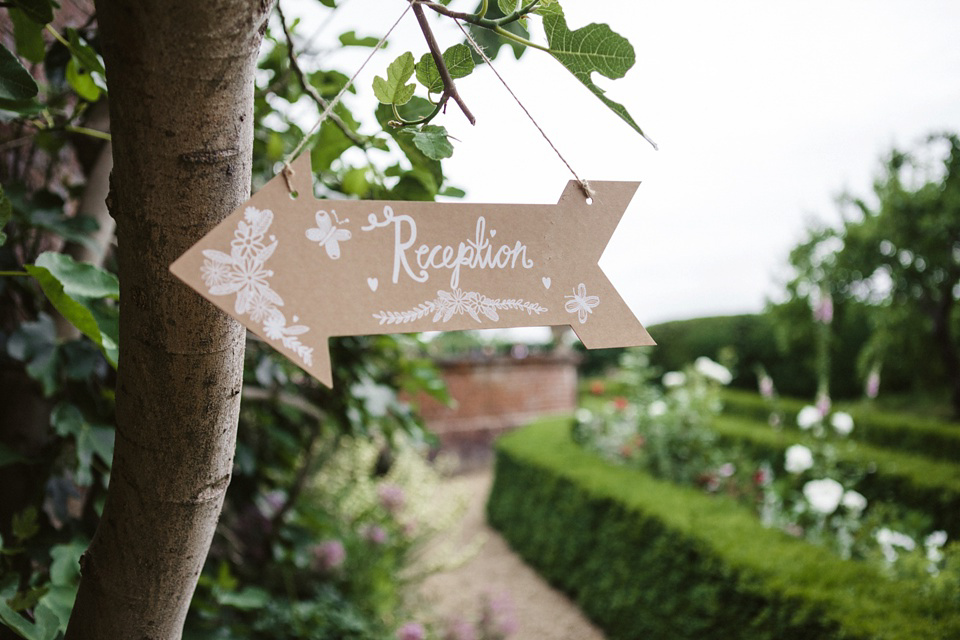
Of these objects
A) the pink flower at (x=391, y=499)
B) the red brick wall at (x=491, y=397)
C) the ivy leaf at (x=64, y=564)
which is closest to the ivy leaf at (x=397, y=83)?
the ivy leaf at (x=64, y=564)

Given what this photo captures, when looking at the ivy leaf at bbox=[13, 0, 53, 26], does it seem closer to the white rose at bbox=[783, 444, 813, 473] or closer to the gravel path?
the gravel path

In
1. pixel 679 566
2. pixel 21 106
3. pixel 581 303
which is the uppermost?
pixel 21 106

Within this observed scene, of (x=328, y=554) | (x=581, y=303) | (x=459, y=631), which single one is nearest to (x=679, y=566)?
(x=459, y=631)

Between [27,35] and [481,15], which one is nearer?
[481,15]

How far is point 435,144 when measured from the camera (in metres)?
0.63

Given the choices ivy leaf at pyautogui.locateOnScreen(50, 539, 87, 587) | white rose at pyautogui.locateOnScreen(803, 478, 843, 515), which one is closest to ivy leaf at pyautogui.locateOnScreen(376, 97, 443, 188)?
ivy leaf at pyautogui.locateOnScreen(50, 539, 87, 587)

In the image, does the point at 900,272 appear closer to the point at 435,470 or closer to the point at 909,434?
the point at 909,434

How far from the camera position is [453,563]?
3.08m

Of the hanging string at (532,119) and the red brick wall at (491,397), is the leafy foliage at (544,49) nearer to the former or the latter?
the hanging string at (532,119)

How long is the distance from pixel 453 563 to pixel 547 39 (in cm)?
289

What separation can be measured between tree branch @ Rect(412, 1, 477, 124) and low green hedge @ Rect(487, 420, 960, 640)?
2.17 m

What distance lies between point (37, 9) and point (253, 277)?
54 centimetres

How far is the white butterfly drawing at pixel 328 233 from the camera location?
601mm

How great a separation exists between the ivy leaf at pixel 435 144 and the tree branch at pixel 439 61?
0.03 m
